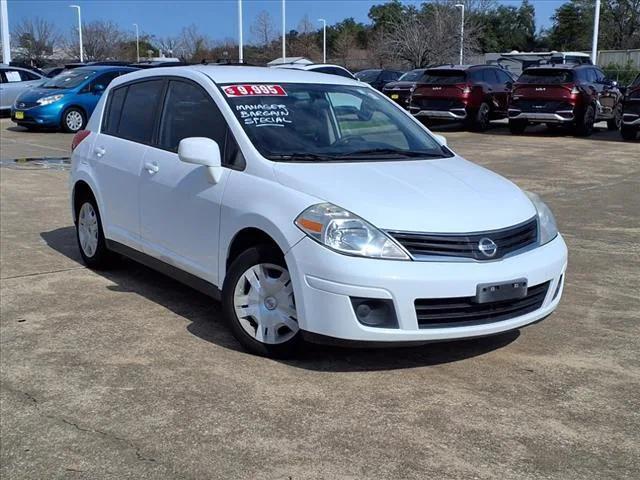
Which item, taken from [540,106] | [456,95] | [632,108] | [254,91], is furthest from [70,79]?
[254,91]

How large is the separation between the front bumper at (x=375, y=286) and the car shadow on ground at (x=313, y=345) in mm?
422

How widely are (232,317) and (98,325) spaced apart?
1.11 meters

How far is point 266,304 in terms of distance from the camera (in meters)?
4.44

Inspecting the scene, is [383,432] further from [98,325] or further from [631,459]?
[98,325]

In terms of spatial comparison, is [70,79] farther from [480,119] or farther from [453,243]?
[453,243]

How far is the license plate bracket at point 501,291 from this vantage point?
4.06 metres

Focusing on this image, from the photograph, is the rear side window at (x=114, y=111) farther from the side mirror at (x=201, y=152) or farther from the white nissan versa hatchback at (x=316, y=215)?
the side mirror at (x=201, y=152)

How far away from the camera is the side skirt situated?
494cm

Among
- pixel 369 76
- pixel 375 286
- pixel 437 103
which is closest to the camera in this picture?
pixel 375 286

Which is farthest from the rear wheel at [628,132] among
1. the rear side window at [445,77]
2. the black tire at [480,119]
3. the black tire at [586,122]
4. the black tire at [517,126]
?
the rear side window at [445,77]

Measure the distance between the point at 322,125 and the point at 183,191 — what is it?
104cm

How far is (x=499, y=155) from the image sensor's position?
50.2ft

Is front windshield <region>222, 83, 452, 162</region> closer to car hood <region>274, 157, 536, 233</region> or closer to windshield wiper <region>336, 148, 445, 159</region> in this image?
windshield wiper <region>336, 148, 445, 159</region>

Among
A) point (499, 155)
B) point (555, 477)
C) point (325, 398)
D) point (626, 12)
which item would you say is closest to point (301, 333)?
point (325, 398)
